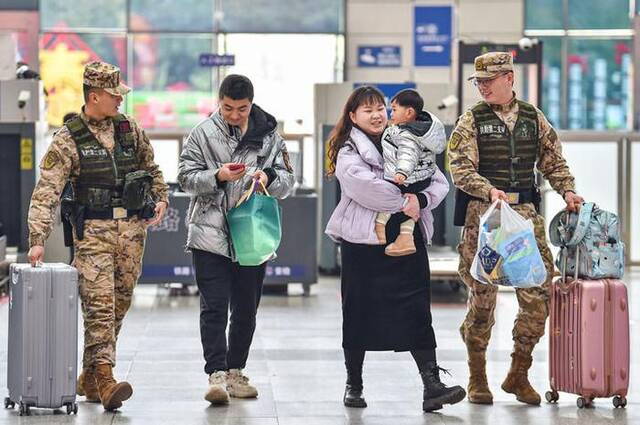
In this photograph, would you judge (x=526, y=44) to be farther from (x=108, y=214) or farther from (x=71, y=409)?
(x=71, y=409)

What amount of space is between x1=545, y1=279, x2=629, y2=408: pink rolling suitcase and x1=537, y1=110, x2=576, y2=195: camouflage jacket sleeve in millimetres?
533

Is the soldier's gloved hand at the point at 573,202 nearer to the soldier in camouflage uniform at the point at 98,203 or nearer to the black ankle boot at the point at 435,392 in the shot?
the black ankle boot at the point at 435,392

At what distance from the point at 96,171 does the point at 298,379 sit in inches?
78.5

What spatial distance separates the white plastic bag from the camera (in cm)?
708

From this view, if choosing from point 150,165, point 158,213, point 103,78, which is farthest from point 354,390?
point 103,78

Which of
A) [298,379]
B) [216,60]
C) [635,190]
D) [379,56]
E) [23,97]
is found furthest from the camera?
[379,56]

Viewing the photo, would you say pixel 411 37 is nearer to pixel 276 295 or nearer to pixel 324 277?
pixel 324 277

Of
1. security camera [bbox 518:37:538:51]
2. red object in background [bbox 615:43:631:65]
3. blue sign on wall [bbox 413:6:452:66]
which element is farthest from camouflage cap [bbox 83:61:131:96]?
red object in background [bbox 615:43:631:65]

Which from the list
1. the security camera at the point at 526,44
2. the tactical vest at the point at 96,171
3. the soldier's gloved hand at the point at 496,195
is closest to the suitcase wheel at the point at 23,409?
the tactical vest at the point at 96,171

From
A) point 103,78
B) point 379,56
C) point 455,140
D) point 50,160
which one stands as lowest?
point 50,160

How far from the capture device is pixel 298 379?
331 inches

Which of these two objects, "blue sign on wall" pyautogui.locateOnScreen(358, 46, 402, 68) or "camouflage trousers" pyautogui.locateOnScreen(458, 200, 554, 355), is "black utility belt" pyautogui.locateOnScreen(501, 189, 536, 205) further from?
"blue sign on wall" pyautogui.locateOnScreen(358, 46, 402, 68)

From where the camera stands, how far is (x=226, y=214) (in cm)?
741

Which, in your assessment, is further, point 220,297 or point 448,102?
point 448,102
